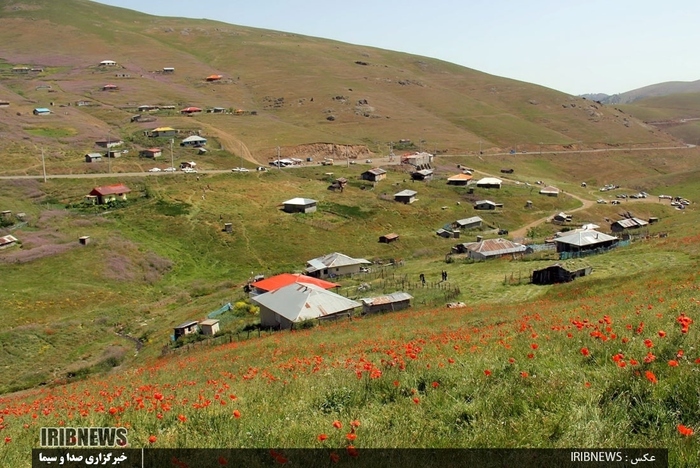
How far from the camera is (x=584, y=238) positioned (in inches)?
2376

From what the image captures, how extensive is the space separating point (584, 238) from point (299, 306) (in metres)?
38.4

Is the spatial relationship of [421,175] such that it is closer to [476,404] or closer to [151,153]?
[151,153]

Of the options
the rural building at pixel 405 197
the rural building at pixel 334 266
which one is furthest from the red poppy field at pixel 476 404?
the rural building at pixel 405 197

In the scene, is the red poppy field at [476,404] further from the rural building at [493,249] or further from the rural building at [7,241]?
the rural building at [7,241]

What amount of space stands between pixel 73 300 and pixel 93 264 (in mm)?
9608

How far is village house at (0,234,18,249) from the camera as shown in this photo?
63.3 m

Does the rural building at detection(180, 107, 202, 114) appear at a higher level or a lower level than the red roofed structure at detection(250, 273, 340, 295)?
higher

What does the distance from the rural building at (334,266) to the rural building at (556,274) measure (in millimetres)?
24505

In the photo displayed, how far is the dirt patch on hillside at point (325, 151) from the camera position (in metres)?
126

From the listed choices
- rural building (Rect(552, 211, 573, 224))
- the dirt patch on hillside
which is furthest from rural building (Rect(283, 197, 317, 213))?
rural building (Rect(552, 211, 573, 224))

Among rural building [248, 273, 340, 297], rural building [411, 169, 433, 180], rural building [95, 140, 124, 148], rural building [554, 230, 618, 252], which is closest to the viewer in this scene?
rural building [248, 273, 340, 297]

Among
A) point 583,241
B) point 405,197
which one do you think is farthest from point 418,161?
point 583,241

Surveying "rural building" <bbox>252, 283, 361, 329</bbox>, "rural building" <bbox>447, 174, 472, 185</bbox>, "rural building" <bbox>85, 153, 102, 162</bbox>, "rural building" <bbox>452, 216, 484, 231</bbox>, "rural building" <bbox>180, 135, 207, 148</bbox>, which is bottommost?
"rural building" <bbox>252, 283, 361, 329</bbox>

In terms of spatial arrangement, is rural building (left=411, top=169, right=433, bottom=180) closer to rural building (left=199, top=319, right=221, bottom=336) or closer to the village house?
the village house
